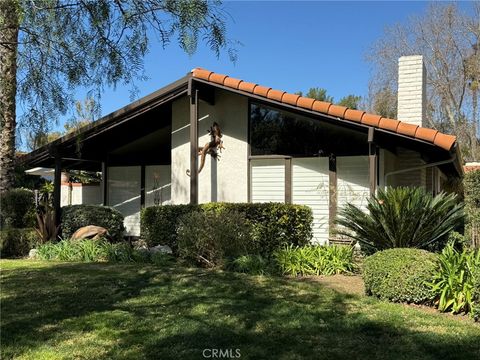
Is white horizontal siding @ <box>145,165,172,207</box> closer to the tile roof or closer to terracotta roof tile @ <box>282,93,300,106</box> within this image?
the tile roof

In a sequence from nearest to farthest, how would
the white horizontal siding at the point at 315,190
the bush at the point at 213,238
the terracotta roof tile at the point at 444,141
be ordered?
1. the terracotta roof tile at the point at 444,141
2. the bush at the point at 213,238
3. the white horizontal siding at the point at 315,190

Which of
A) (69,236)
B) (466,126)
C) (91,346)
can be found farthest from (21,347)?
(466,126)

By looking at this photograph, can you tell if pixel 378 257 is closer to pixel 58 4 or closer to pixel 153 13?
pixel 153 13

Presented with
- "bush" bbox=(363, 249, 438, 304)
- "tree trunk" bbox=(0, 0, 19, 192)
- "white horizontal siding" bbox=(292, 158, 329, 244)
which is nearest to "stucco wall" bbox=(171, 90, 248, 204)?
"white horizontal siding" bbox=(292, 158, 329, 244)

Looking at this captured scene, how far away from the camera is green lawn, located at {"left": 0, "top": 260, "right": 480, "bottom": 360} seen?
4.68 metres

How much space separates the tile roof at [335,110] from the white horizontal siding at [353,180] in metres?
1.69

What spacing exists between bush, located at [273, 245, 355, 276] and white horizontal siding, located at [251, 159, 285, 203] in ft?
10.6

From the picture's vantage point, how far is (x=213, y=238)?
8914mm

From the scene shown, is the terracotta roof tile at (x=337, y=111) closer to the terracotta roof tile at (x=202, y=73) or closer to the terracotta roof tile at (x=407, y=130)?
the terracotta roof tile at (x=407, y=130)

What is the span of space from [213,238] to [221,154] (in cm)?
418

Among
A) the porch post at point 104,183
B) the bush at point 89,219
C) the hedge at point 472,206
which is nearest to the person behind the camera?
the hedge at point 472,206

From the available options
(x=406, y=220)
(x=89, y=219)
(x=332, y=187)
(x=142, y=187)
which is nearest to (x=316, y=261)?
(x=406, y=220)

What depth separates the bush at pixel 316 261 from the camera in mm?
8469

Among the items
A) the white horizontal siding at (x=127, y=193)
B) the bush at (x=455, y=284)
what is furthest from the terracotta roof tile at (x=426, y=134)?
the white horizontal siding at (x=127, y=193)
